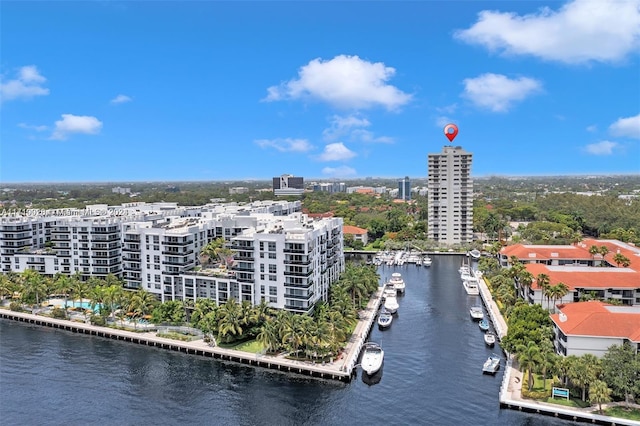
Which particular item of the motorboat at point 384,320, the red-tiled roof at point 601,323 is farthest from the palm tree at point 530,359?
the motorboat at point 384,320

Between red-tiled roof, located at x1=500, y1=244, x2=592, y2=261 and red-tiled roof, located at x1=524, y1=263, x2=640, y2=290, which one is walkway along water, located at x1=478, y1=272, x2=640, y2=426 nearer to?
red-tiled roof, located at x1=524, y1=263, x2=640, y2=290

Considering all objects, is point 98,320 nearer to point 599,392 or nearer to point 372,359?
point 372,359

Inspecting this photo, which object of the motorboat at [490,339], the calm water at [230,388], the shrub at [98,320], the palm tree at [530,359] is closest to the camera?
the calm water at [230,388]

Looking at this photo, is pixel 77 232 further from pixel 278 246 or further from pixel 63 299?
pixel 278 246

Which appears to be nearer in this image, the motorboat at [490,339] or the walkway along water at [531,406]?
the walkway along water at [531,406]

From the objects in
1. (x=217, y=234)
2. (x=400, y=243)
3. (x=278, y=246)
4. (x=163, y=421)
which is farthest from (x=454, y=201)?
(x=163, y=421)

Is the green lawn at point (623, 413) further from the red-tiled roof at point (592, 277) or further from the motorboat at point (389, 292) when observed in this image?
the motorboat at point (389, 292)

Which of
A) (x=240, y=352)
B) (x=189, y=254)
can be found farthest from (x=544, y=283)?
(x=189, y=254)
